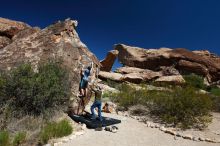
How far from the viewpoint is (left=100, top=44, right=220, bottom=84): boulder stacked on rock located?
31.9m

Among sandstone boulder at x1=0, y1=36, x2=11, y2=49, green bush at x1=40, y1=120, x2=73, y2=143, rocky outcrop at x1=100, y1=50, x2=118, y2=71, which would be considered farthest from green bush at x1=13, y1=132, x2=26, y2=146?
rocky outcrop at x1=100, y1=50, x2=118, y2=71

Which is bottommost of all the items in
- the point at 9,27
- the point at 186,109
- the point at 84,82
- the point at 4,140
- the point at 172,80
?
the point at 4,140

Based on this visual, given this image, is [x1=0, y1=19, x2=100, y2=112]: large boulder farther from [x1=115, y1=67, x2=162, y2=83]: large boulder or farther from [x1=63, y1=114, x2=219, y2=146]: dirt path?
[x1=115, y1=67, x2=162, y2=83]: large boulder

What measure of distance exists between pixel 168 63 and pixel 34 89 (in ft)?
86.7

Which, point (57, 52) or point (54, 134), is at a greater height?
point (57, 52)

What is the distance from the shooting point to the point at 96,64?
12.3 meters

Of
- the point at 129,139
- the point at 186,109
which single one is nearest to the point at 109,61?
the point at 186,109

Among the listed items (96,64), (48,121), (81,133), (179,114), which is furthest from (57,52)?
(179,114)

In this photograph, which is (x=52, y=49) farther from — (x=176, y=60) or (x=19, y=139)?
(x=176, y=60)

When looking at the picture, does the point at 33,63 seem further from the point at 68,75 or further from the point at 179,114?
the point at 179,114

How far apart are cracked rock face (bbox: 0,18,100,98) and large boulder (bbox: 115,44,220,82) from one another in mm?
22517

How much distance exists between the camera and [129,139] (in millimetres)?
8383

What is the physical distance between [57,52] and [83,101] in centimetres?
225

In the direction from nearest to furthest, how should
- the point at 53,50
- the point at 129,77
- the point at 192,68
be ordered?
the point at 53,50 < the point at 129,77 < the point at 192,68
